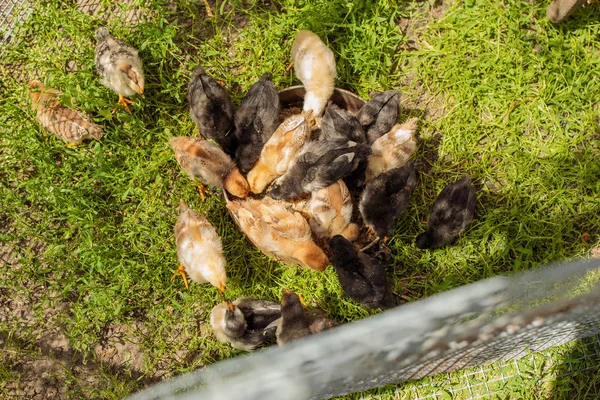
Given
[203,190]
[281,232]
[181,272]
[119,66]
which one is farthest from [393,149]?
[119,66]

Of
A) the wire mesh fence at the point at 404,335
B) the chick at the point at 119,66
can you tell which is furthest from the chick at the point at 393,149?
the chick at the point at 119,66

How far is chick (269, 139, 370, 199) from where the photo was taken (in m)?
2.33

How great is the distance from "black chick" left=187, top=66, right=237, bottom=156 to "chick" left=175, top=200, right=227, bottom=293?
1.25ft

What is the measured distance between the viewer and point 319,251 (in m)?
2.46

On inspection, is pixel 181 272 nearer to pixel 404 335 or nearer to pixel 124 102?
pixel 124 102

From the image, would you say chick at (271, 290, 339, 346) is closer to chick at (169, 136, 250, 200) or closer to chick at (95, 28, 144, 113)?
chick at (169, 136, 250, 200)

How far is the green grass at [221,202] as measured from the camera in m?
2.74

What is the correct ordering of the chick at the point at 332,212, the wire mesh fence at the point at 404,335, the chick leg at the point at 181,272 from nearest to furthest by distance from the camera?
the wire mesh fence at the point at 404,335 → the chick at the point at 332,212 → the chick leg at the point at 181,272

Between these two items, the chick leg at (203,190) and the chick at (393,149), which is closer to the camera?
the chick at (393,149)

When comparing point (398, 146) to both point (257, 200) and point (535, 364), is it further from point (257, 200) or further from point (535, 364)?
point (535, 364)

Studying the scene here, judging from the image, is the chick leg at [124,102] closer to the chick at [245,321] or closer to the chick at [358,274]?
the chick at [245,321]

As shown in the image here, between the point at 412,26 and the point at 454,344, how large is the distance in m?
1.73

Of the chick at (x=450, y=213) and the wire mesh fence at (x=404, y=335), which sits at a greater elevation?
the wire mesh fence at (x=404, y=335)

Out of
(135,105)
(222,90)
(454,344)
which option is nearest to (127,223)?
(135,105)
